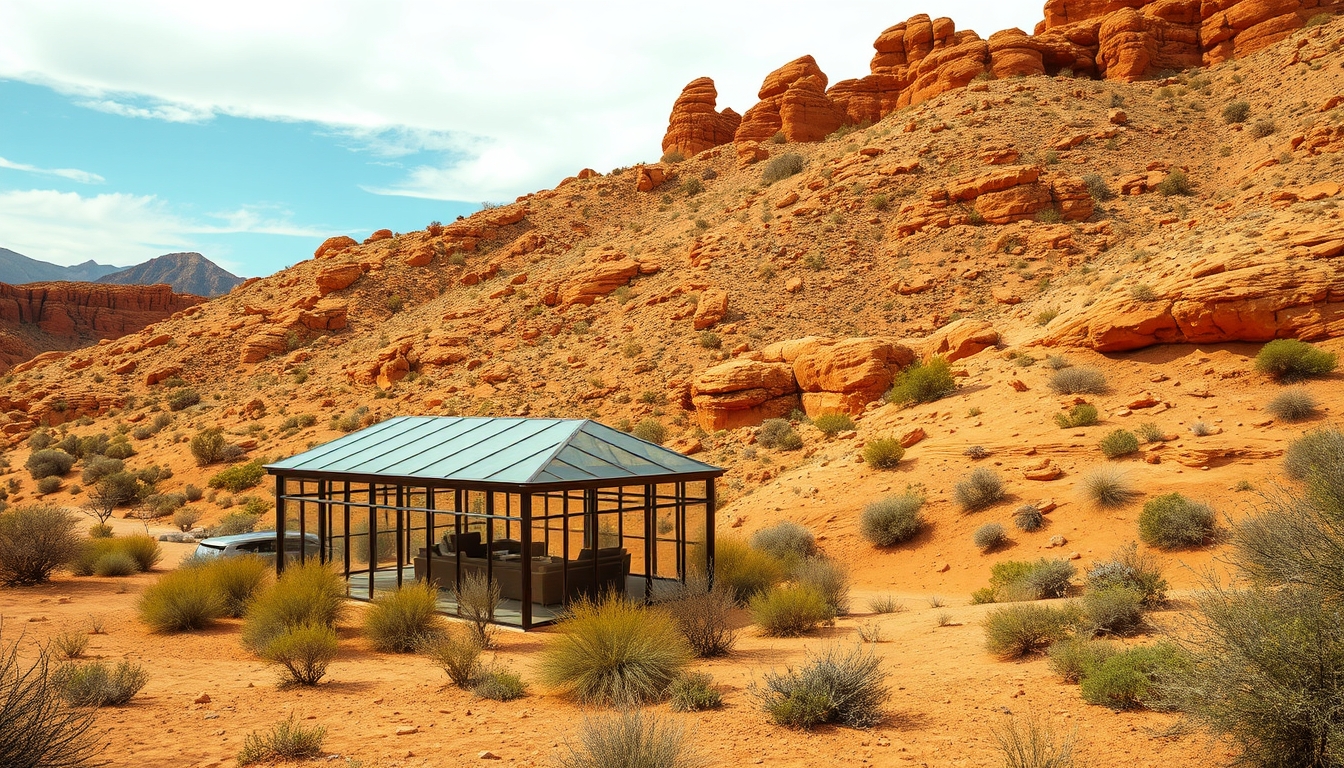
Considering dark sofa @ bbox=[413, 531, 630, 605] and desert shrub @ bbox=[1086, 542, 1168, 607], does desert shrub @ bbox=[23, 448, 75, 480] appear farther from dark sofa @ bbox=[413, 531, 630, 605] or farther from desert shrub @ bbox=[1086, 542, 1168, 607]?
desert shrub @ bbox=[1086, 542, 1168, 607]

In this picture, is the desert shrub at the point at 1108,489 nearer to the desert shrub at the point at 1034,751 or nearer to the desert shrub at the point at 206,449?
the desert shrub at the point at 1034,751

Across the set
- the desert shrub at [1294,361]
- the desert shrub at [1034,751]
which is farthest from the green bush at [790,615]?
the desert shrub at [1294,361]

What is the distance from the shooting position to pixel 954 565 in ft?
59.5

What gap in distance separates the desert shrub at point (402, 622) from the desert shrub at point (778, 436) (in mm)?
15274

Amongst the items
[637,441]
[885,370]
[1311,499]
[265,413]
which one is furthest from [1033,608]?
[265,413]

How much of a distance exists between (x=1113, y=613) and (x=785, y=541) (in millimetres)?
9731

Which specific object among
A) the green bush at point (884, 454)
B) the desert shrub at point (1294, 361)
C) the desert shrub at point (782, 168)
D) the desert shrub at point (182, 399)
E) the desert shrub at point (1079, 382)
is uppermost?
the desert shrub at point (782, 168)

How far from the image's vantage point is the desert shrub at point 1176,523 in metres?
15.5

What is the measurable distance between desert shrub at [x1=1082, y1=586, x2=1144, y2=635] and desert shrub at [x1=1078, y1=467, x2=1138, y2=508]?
779 cm

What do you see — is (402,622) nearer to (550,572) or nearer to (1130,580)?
(550,572)

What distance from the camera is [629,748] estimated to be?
20.1 ft

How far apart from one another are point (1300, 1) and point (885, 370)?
37106 millimetres

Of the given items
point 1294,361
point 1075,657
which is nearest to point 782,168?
point 1294,361

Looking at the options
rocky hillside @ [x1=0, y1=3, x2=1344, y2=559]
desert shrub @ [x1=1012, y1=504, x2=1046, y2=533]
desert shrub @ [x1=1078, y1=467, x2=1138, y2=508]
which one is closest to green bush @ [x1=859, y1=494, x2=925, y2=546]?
rocky hillside @ [x1=0, y1=3, x2=1344, y2=559]
